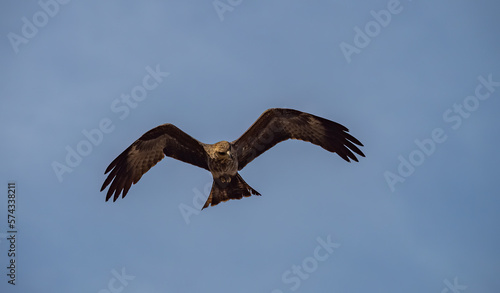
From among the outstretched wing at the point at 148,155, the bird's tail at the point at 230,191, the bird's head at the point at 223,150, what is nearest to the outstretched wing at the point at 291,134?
the bird's tail at the point at 230,191

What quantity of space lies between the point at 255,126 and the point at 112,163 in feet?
11.1

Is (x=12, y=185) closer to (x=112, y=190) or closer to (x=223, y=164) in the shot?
(x=112, y=190)

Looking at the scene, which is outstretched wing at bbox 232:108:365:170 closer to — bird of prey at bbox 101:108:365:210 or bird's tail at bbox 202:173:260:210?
bird of prey at bbox 101:108:365:210

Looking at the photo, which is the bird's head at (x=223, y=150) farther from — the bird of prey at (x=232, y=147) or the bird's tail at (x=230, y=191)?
the bird's tail at (x=230, y=191)

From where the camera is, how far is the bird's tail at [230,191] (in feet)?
41.3

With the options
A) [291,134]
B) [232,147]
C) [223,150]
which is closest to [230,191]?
[232,147]

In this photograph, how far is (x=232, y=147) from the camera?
1242 cm

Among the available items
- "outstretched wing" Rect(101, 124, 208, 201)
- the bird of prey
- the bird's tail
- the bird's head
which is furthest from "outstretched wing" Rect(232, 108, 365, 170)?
"outstretched wing" Rect(101, 124, 208, 201)

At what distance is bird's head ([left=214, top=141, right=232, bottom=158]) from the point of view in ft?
38.9

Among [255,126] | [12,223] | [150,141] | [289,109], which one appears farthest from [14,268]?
[289,109]

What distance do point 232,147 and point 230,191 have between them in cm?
100

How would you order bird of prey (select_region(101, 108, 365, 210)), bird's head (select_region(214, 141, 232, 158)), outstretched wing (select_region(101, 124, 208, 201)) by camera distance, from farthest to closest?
outstretched wing (select_region(101, 124, 208, 201))
bird of prey (select_region(101, 108, 365, 210))
bird's head (select_region(214, 141, 232, 158))

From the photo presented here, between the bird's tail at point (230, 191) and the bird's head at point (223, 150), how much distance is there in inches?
33.9

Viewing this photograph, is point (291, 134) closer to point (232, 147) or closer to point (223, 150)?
point (232, 147)
